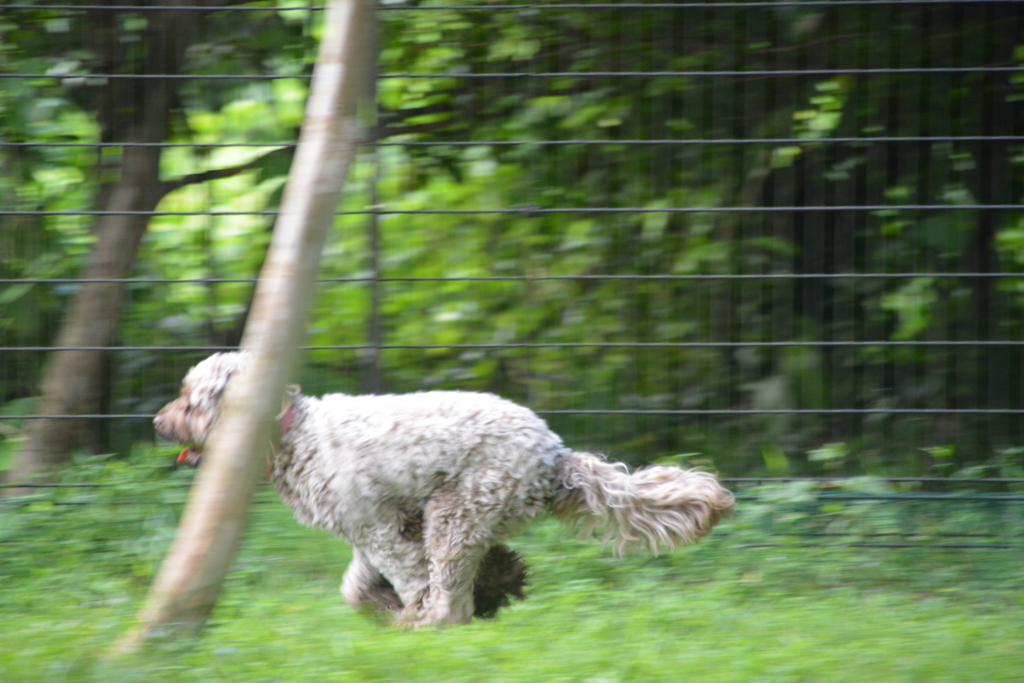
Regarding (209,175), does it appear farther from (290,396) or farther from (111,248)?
(290,396)

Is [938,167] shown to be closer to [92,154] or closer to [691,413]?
[691,413]

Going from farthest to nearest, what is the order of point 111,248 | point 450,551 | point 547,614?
point 111,248 < point 547,614 < point 450,551

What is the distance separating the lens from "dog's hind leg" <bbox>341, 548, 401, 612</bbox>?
464 centimetres

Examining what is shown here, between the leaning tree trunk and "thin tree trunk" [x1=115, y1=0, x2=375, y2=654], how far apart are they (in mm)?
2546

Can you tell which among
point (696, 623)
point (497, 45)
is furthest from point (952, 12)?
point (696, 623)

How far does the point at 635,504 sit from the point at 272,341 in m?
1.97

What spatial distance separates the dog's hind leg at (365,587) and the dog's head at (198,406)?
36.7 inches

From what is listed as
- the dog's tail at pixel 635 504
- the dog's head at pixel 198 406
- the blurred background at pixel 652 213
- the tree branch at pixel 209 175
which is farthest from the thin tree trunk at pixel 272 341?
the tree branch at pixel 209 175


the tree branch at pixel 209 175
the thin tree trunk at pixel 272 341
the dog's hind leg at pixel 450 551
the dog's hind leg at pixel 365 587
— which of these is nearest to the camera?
the thin tree trunk at pixel 272 341

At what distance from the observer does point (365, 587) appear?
4684mm

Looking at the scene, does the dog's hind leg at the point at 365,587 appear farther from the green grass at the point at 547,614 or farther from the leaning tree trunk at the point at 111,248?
the leaning tree trunk at the point at 111,248

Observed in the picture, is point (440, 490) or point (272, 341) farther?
point (440, 490)

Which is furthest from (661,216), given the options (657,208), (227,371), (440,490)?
(227,371)

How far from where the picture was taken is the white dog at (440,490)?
176 inches
